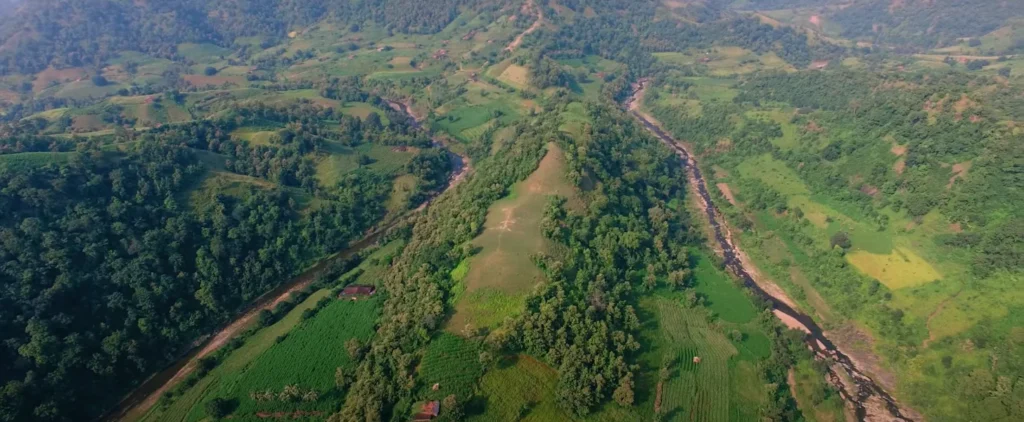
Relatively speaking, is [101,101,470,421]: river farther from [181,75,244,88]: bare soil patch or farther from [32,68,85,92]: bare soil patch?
[32,68,85,92]: bare soil patch

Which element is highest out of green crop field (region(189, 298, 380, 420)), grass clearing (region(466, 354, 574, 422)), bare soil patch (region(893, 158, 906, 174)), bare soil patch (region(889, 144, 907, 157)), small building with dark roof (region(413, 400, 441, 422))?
bare soil patch (region(889, 144, 907, 157))

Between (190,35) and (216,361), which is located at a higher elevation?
(190,35)

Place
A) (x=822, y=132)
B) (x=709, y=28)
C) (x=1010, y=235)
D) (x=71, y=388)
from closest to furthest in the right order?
(x=71, y=388) < (x=1010, y=235) < (x=822, y=132) < (x=709, y=28)

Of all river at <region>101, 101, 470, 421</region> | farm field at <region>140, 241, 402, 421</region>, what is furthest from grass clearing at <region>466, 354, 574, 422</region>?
river at <region>101, 101, 470, 421</region>

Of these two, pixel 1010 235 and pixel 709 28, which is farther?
pixel 709 28

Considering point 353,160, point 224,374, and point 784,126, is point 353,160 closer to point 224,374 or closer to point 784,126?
point 224,374

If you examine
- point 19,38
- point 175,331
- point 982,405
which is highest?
point 19,38

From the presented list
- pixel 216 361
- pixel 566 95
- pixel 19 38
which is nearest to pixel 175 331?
pixel 216 361

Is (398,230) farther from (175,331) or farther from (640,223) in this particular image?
(640,223)
